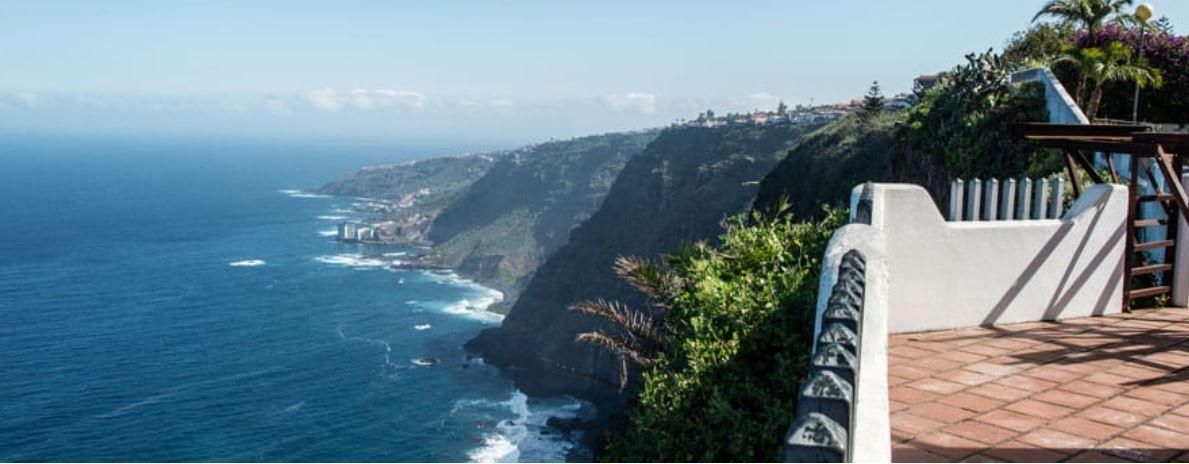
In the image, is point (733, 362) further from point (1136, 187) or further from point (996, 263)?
point (1136, 187)

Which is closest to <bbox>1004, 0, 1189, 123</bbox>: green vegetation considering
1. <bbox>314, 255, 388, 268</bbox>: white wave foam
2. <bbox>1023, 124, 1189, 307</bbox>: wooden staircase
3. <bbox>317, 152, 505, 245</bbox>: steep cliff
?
<bbox>1023, 124, 1189, 307</bbox>: wooden staircase

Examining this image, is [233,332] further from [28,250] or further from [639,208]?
[28,250]

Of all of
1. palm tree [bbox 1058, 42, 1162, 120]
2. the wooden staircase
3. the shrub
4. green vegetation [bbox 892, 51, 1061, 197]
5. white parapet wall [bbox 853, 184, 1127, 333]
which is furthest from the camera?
green vegetation [bbox 892, 51, 1061, 197]

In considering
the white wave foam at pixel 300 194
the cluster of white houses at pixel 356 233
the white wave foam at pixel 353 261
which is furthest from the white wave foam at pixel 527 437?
the white wave foam at pixel 300 194

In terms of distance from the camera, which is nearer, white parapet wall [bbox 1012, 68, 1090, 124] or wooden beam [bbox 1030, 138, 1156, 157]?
wooden beam [bbox 1030, 138, 1156, 157]

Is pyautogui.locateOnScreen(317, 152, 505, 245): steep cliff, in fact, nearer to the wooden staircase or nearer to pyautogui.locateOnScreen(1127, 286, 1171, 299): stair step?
the wooden staircase

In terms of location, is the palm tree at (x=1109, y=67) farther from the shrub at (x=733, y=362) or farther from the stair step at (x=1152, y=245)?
the shrub at (x=733, y=362)

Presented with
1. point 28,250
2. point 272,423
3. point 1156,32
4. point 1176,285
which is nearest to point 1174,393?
point 1176,285
